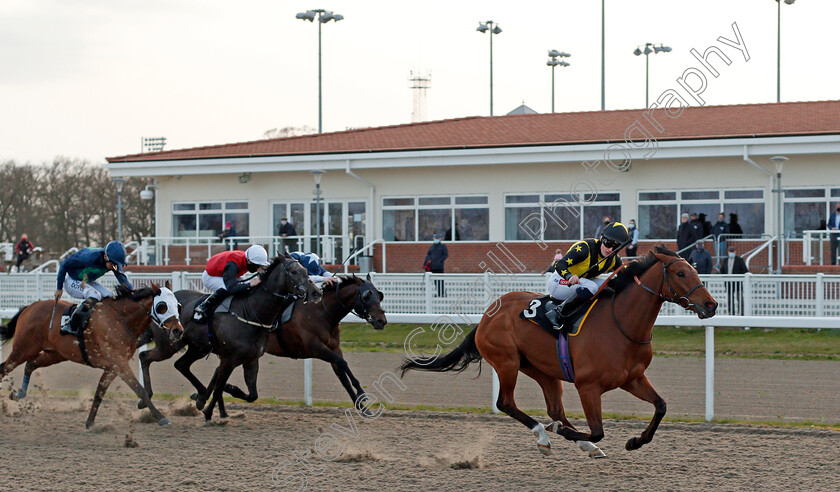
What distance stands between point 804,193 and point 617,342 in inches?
547

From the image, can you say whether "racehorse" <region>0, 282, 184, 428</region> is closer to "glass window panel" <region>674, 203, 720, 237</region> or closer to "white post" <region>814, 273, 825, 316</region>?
"white post" <region>814, 273, 825, 316</region>

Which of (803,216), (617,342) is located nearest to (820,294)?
(803,216)

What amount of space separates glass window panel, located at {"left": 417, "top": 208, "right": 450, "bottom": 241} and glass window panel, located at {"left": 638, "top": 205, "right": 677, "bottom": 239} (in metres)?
4.14

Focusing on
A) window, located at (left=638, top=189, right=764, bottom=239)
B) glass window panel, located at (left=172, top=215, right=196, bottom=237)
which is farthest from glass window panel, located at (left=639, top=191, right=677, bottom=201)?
glass window panel, located at (left=172, top=215, right=196, bottom=237)

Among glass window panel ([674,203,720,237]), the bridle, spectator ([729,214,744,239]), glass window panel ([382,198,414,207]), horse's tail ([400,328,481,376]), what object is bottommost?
horse's tail ([400,328,481,376])

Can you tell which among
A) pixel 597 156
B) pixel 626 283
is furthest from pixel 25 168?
pixel 626 283

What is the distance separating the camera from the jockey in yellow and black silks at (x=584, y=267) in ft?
20.4

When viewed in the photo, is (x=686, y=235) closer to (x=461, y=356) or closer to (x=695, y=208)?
(x=695, y=208)

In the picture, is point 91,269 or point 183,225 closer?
point 91,269

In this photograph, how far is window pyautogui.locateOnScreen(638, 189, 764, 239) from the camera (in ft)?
61.0

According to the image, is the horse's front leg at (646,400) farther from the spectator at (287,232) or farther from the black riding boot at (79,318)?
A: the spectator at (287,232)

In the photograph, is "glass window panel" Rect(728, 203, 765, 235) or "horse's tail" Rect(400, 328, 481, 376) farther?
"glass window panel" Rect(728, 203, 765, 235)

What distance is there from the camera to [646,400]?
19.7 ft

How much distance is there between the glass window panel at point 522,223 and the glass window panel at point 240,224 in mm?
6293
